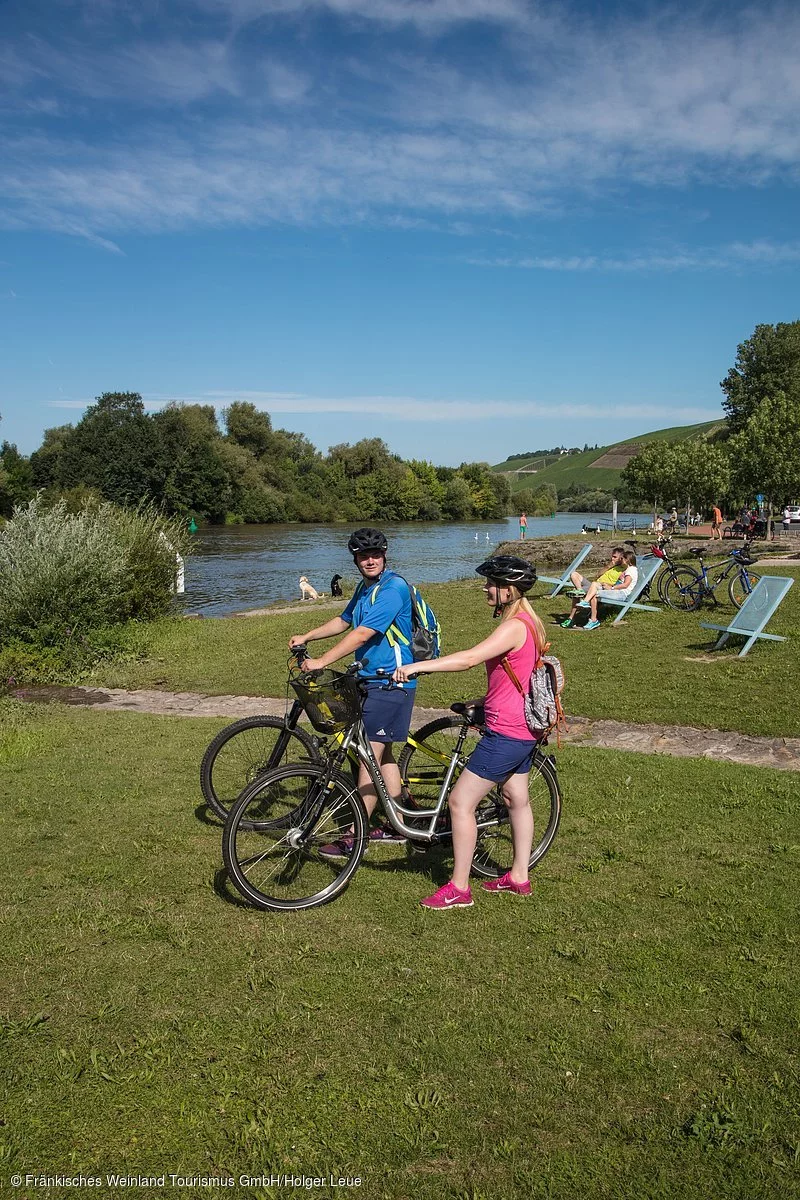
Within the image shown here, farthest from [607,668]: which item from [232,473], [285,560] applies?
[232,473]

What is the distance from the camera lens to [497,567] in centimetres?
430

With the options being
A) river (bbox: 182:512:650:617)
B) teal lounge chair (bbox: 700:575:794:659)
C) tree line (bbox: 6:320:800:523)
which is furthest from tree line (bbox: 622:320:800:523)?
teal lounge chair (bbox: 700:575:794:659)

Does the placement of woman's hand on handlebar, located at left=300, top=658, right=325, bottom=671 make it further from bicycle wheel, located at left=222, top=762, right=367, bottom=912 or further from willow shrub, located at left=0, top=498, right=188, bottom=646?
willow shrub, located at left=0, top=498, right=188, bottom=646

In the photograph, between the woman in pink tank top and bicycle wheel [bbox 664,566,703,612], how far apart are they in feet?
38.3

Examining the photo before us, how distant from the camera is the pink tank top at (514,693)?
4320mm

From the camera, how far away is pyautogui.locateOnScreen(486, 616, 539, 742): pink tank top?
432 centimetres

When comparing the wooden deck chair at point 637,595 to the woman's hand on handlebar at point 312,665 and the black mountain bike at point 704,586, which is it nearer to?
the black mountain bike at point 704,586

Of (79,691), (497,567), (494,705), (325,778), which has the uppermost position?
(497,567)

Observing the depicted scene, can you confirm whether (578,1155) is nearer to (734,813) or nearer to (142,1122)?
(142,1122)

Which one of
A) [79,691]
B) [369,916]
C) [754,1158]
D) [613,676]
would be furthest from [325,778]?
[79,691]

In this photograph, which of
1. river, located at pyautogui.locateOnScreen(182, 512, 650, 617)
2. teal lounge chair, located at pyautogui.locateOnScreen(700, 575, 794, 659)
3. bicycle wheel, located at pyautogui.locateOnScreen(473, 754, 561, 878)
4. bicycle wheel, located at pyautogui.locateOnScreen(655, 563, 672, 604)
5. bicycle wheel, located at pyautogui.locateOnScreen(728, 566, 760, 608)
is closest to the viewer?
bicycle wheel, located at pyautogui.locateOnScreen(473, 754, 561, 878)

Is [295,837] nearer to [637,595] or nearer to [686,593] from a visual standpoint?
[637,595]

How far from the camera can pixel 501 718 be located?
436cm

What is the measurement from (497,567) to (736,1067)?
2306mm
